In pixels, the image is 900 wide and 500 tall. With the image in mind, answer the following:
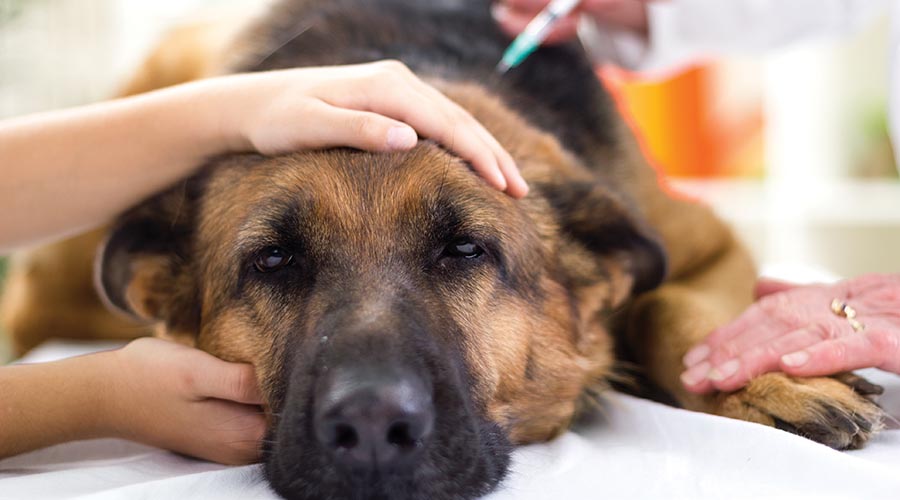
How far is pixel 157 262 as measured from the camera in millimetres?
2082

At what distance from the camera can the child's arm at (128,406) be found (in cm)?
154

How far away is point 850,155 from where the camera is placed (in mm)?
6062

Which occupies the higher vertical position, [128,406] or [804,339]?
[804,339]

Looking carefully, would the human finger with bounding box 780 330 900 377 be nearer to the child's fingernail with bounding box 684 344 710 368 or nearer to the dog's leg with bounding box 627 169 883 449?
the dog's leg with bounding box 627 169 883 449

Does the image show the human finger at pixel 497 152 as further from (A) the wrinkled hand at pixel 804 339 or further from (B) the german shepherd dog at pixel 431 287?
(A) the wrinkled hand at pixel 804 339

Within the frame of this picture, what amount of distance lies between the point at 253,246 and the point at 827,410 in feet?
3.72

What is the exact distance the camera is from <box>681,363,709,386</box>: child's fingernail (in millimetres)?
1772

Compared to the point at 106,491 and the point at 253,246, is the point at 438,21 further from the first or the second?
the point at 106,491

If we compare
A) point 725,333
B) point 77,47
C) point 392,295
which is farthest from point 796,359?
point 77,47

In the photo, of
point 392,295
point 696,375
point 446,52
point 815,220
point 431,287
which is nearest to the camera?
point 392,295

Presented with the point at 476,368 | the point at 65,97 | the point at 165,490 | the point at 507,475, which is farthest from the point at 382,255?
the point at 65,97

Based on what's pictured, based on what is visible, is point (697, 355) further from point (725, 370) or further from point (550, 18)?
point (550, 18)

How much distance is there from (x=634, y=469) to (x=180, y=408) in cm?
81

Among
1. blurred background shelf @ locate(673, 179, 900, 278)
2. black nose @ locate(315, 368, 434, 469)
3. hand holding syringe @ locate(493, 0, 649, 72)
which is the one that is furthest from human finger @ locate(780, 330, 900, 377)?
blurred background shelf @ locate(673, 179, 900, 278)
